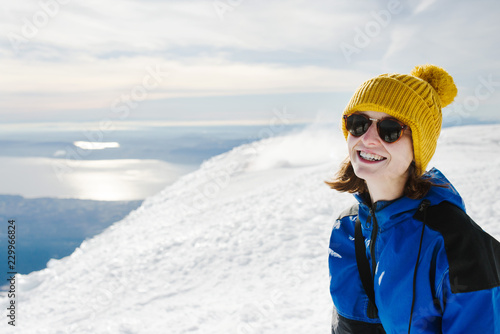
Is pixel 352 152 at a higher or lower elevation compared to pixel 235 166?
lower

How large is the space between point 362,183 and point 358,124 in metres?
0.40

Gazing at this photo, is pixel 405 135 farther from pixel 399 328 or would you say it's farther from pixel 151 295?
pixel 151 295

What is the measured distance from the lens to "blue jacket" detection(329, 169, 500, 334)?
1264 millimetres

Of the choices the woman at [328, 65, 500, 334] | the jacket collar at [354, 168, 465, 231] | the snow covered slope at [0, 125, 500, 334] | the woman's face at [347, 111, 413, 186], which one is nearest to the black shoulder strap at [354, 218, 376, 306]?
the woman at [328, 65, 500, 334]

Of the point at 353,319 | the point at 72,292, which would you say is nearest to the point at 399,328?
the point at 353,319

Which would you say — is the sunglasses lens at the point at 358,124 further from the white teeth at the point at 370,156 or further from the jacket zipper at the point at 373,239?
the jacket zipper at the point at 373,239

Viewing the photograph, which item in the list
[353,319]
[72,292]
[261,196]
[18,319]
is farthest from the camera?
[261,196]

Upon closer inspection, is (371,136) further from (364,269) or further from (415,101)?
(364,269)

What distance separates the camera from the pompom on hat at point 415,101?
1621mm

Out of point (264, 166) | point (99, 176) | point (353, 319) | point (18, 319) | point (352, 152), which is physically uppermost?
point (99, 176)

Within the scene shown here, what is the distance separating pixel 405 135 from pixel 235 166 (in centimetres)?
2254

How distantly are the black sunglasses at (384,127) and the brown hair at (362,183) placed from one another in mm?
185

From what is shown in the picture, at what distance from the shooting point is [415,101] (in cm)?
165

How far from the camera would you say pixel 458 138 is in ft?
59.9
